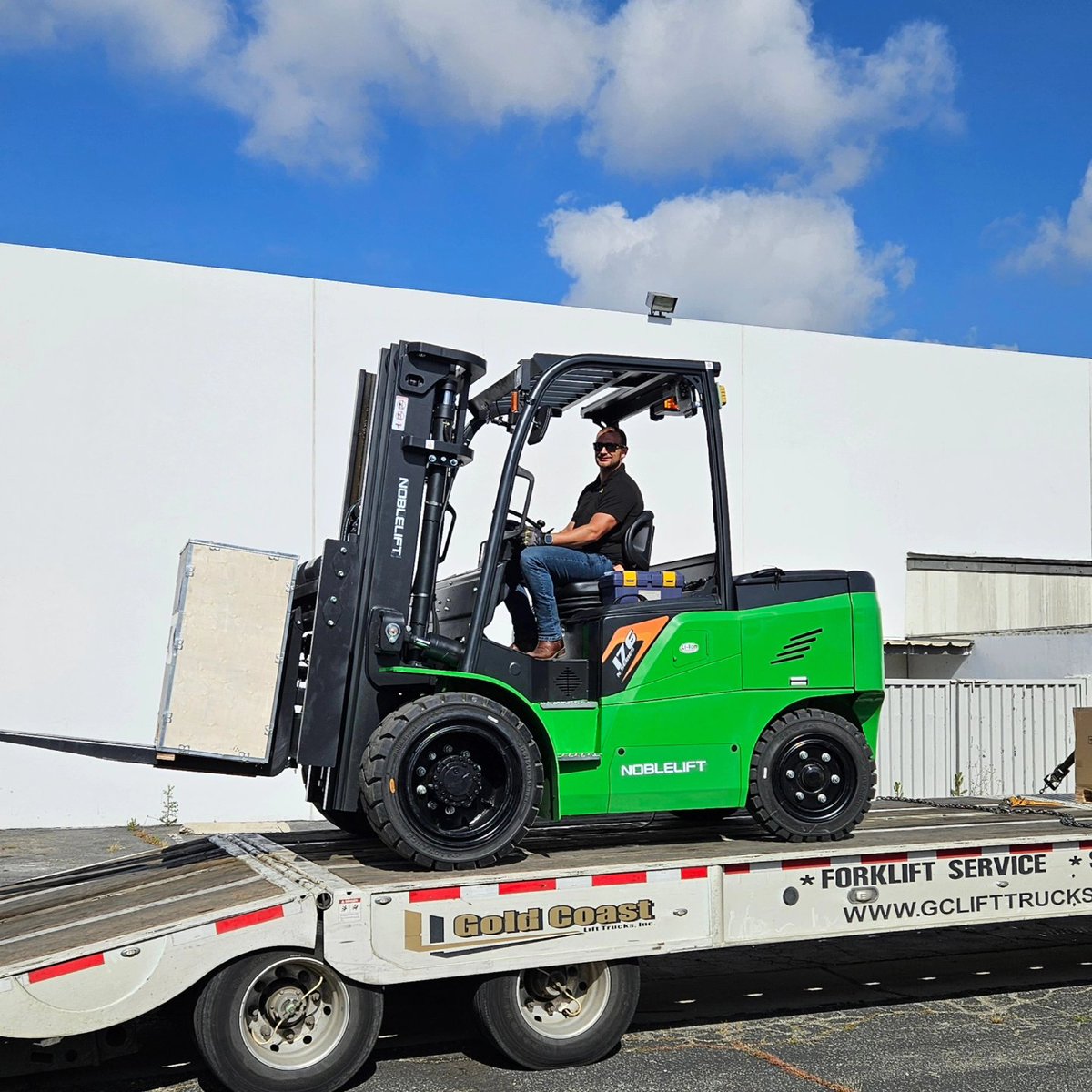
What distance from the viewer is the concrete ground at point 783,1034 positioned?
6059 millimetres

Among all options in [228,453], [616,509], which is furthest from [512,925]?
[228,453]

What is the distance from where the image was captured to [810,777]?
7.29 metres

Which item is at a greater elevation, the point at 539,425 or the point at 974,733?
the point at 539,425

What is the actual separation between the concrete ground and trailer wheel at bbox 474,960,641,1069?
12 cm

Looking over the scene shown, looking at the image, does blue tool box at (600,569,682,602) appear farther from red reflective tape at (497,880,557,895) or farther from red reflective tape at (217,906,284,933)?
red reflective tape at (217,906,284,933)

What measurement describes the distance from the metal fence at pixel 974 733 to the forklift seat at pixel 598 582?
1210cm

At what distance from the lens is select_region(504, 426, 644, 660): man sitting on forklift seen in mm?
7012

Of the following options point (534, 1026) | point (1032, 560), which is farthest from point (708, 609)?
point (1032, 560)

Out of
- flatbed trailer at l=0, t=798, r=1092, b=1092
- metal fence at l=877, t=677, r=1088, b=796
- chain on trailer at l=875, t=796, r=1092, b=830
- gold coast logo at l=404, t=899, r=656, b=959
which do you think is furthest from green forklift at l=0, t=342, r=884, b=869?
metal fence at l=877, t=677, r=1088, b=796

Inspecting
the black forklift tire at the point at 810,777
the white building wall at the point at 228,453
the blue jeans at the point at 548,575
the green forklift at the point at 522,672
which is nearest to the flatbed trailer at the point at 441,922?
the black forklift tire at the point at 810,777

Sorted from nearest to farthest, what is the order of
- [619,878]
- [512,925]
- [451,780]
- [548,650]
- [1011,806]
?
[512,925] → [619,878] → [451,780] → [548,650] → [1011,806]

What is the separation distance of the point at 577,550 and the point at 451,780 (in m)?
1.60

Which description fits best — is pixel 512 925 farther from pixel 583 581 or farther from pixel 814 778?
pixel 814 778

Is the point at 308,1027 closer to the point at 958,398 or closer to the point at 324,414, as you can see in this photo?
the point at 324,414
